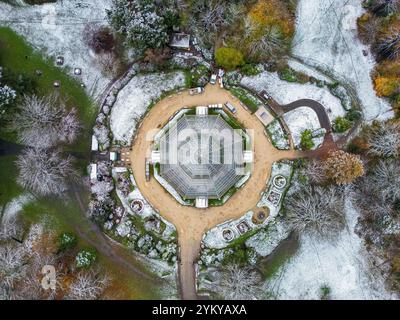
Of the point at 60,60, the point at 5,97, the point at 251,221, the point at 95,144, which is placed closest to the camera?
the point at 5,97

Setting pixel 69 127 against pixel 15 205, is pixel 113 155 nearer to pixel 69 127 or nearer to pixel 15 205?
pixel 69 127

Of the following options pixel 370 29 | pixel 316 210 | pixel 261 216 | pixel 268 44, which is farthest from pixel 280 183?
pixel 370 29

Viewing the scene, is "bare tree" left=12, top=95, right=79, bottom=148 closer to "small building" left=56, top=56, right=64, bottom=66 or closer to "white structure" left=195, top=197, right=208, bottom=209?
"small building" left=56, top=56, right=64, bottom=66

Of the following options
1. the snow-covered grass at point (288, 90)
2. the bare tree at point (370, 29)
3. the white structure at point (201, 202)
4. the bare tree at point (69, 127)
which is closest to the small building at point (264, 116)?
the snow-covered grass at point (288, 90)

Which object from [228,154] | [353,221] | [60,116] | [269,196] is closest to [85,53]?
[60,116]

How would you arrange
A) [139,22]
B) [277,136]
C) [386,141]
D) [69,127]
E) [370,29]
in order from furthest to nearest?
[277,136] → [370,29] → [69,127] → [386,141] → [139,22]

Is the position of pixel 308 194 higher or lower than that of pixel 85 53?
lower

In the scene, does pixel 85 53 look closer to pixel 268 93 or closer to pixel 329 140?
pixel 268 93
